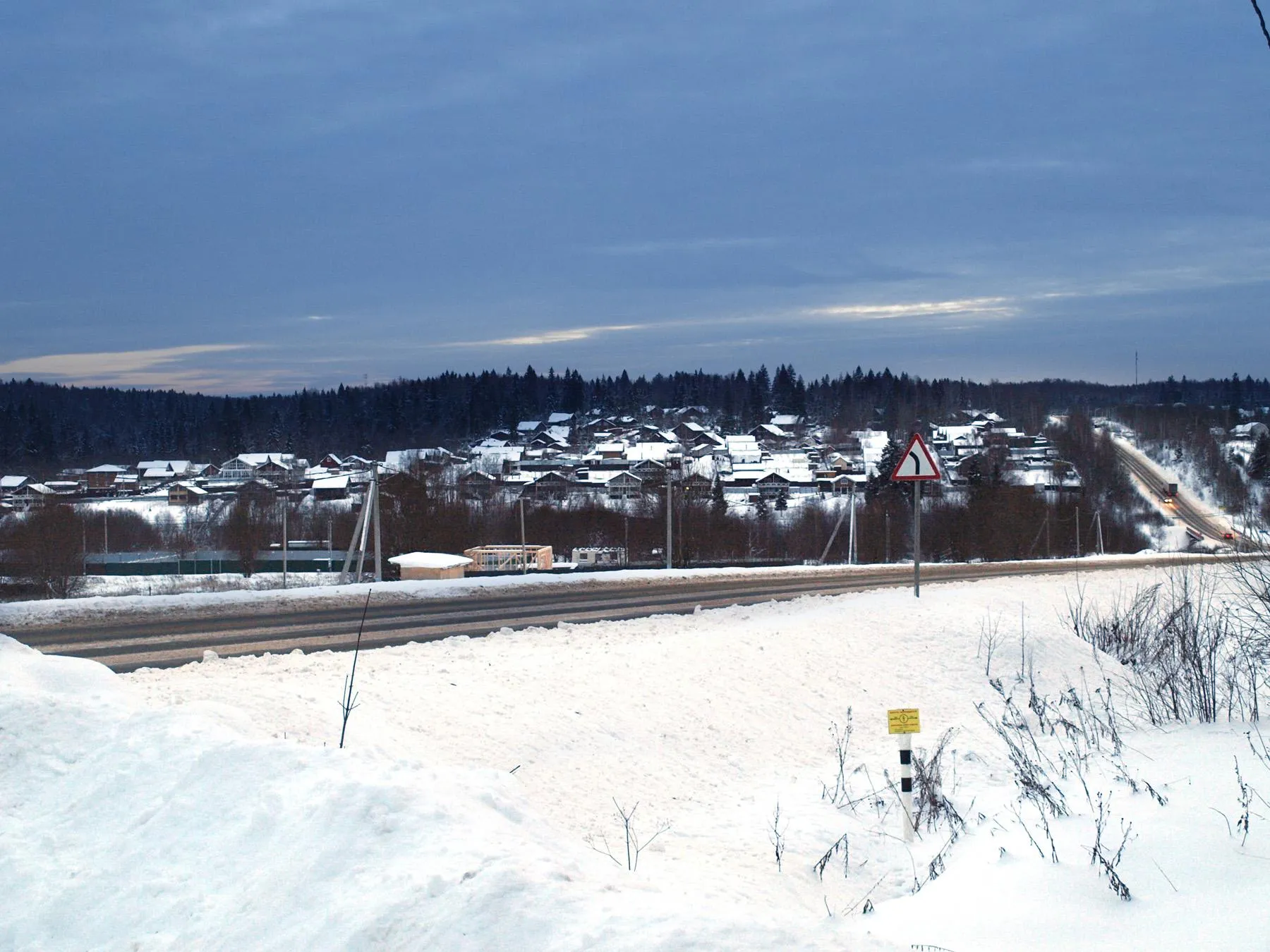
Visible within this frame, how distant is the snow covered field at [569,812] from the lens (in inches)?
170

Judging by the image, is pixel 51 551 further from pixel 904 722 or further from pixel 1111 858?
pixel 1111 858

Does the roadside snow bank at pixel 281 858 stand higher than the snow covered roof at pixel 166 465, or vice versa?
the roadside snow bank at pixel 281 858

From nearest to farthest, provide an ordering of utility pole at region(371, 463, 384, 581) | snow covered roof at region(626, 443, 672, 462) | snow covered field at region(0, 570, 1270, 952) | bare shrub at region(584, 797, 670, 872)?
snow covered field at region(0, 570, 1270, 952) < bare shrub at region(584, 797, 670, 872) < utility pole at region(371, 463, 384, 581) < snow covered roof at region(626, 443, 672, 462)

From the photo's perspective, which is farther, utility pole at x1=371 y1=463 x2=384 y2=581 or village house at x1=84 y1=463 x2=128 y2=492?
village house at x1=84 y1=463 x2=128 y2=492

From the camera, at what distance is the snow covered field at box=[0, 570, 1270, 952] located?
14.2ft

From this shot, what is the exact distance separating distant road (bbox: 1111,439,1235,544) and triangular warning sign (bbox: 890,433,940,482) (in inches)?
1792

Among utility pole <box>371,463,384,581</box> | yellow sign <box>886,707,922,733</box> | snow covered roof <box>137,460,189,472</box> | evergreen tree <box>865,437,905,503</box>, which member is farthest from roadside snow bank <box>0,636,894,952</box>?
snow covered roof <box>137,460,189,472</box>

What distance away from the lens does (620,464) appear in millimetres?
113312

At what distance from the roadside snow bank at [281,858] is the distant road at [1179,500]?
2249 inches

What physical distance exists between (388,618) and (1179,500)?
307 ft

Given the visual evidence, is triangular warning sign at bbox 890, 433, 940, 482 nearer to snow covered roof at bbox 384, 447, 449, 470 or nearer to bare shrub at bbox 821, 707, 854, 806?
bare shrub at bbox 821, 707, 854, 806

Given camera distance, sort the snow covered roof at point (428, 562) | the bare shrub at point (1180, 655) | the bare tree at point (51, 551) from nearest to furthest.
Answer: the bare shrub at point (1180, 655), the snow covered roof at point (428, 562), the bare tree at point (51, 551)

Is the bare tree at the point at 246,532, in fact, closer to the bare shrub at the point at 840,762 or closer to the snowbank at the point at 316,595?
the snowbank at the point at 316,595

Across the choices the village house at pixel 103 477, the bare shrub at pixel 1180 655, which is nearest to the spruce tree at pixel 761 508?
the bare shrub at pixel 1180 655
